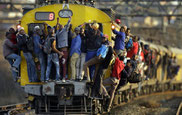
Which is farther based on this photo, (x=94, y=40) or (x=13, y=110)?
(x=13, y=110)

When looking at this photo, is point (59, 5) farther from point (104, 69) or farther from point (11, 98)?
point (11, 98)

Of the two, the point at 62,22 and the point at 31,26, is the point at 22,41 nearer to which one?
the point at 31,26

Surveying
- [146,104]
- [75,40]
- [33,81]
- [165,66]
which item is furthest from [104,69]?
[165,66]

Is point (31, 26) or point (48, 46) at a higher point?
point (31, 26)

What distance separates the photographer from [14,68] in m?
11.3

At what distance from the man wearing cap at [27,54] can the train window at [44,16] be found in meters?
0.61

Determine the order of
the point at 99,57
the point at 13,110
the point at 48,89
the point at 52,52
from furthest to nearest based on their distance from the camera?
the point at 13,110
the point at 52,52
the point at 48,89
the point at 99,57

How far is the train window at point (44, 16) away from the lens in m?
11.3

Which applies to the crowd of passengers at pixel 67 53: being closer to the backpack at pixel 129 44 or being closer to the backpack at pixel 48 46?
the backpack at pixel 48 46

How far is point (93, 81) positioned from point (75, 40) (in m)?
1.28

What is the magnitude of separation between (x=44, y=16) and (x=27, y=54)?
1.21m

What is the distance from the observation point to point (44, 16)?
11.3m

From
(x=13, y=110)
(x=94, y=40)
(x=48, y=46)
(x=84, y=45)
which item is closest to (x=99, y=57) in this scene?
(x=94, y=40)

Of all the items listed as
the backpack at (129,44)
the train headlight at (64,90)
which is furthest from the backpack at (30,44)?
the backpack at (129,44)
